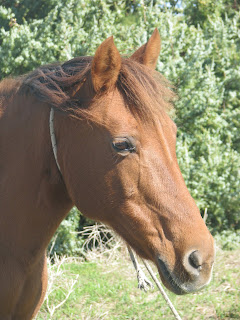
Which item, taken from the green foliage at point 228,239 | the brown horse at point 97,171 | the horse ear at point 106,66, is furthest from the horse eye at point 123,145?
→ the green foliage at point 228,239

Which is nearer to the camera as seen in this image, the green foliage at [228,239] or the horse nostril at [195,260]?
the horse nostril at [195,260]

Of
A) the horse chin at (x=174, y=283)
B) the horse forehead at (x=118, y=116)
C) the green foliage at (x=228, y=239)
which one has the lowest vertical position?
the green foliage at (x=228, y=239)

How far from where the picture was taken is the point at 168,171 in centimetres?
192

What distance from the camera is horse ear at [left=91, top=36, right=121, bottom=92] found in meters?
1.98

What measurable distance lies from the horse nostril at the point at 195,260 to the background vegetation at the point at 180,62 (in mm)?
3801

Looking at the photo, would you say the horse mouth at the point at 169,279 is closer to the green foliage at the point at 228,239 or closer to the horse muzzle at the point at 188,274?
the horse muzzle at the point at 188,274

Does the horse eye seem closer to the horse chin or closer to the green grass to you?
the horse chin

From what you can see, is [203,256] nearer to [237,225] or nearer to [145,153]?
[145,153]

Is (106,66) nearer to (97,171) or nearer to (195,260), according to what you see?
(97,171)

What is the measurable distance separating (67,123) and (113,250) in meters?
3.89

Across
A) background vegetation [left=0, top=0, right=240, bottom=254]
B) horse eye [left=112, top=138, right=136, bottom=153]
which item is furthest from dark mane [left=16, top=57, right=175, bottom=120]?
background vegetation [left=0, top=0, right=240, bottom=254]

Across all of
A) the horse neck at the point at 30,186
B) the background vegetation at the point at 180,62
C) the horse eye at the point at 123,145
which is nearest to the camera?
the horse eye at the point at 123,145

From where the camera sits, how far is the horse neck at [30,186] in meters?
2.12

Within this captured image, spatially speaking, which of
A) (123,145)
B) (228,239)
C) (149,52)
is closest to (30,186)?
(123,145)
